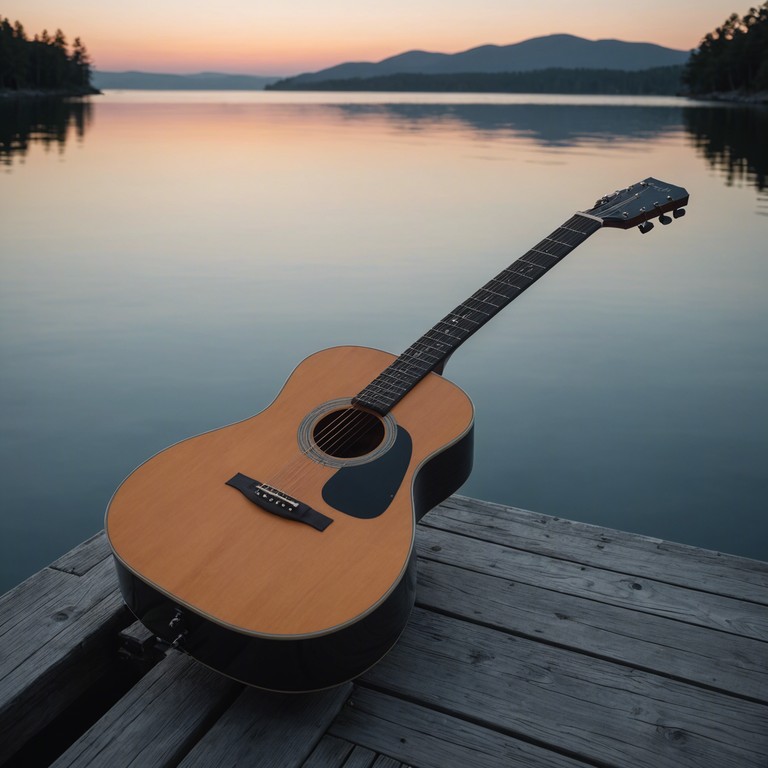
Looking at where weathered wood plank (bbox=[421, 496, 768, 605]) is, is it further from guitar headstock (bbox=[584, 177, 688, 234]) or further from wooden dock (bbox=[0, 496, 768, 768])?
guitar headstock (bbox=[584, 177, 688, 234])

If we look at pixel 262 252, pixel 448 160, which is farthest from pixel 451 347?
pixel 448 160

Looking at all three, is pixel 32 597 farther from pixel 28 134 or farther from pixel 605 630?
pixel 28 134

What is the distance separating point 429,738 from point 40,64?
88.7 metres

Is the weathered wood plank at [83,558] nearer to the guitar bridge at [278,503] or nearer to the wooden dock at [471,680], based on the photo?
the wooden dock at [471,680]

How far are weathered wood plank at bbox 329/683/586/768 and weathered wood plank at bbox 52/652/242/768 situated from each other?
0.97ft

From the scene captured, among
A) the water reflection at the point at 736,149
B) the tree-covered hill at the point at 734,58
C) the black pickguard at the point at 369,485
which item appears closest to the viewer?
the black pickguard at the point at 369,485

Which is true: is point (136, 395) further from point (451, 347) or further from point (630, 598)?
point (630, 598)

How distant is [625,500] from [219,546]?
7.87 feet

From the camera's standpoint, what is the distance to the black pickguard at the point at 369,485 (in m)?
1.71

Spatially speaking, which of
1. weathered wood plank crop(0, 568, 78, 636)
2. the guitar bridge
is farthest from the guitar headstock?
weathered wood plank crop(0, 568, 78, 636)

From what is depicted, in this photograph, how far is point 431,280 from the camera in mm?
7152

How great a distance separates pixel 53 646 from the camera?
1785mm

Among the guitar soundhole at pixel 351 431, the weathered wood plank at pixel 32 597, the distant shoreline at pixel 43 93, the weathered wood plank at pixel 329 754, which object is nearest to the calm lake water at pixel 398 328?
the weathered wood plank at pixel 32 597

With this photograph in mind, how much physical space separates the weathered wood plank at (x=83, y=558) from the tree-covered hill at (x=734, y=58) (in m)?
67.5
